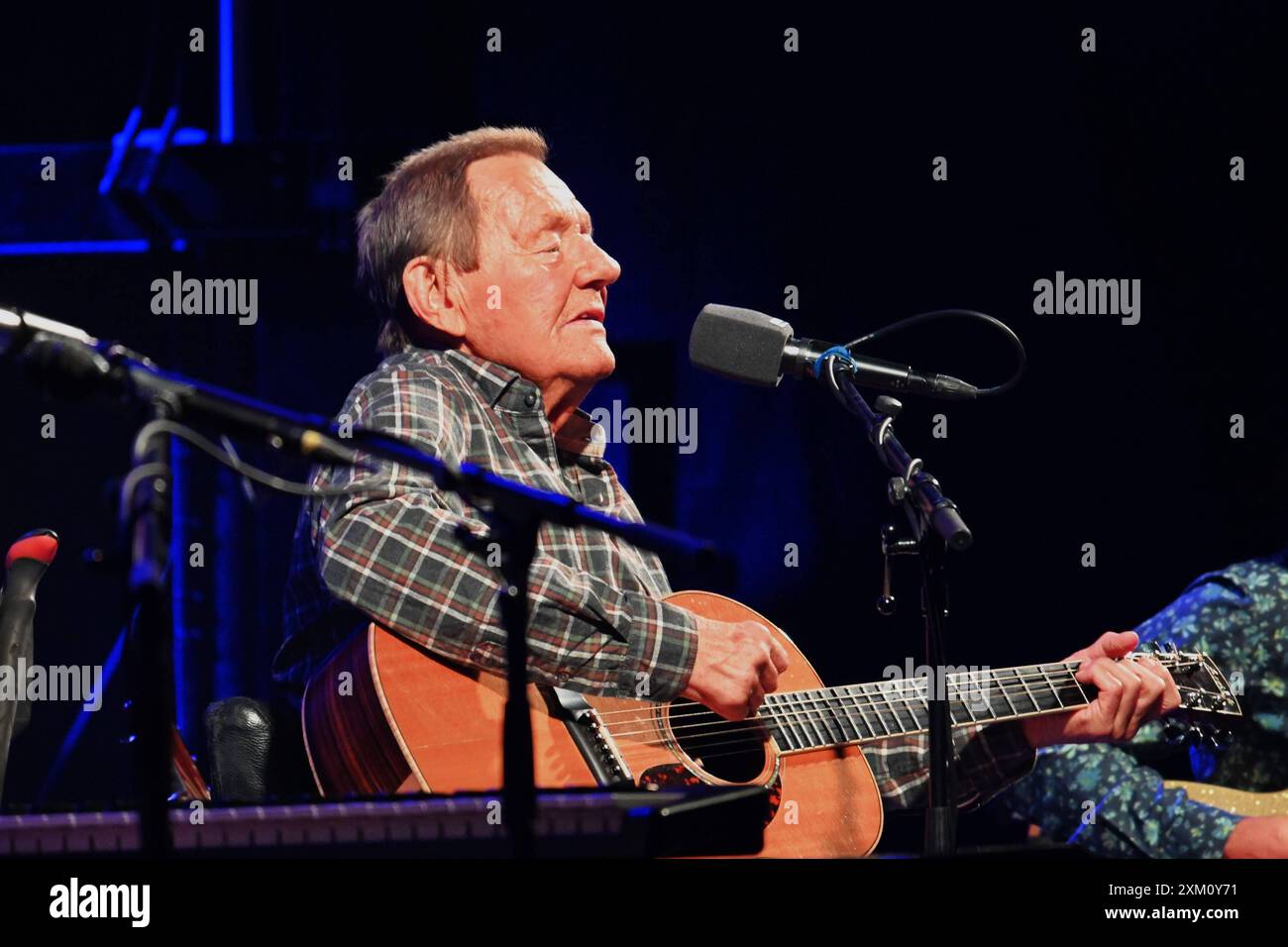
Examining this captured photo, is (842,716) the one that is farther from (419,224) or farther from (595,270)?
(419,224)

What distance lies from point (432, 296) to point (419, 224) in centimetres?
18

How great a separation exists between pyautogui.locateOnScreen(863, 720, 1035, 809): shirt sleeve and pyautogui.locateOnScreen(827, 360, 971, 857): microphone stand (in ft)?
1.89

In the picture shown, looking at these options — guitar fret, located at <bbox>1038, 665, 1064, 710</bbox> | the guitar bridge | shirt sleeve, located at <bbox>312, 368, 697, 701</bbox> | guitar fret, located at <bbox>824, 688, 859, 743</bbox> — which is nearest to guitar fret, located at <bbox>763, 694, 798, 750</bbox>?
guitar fret, located at <bbox>824, 688, 859, 743</bbox>

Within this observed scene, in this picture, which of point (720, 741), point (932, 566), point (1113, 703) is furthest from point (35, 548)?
point (1113, 703)

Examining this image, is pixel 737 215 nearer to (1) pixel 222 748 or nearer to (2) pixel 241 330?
(2) pixel 241 330

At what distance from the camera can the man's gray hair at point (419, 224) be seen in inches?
144

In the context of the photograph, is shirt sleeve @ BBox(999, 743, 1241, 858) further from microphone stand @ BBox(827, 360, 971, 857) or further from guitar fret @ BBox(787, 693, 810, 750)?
microphone stand @ BBox(827, 360, 971, 857)

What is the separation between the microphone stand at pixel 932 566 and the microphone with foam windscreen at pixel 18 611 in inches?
68.6

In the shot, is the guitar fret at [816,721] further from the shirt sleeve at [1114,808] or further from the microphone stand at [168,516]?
the microphone stand at [168,516]

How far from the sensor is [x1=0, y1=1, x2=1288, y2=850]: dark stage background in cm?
472

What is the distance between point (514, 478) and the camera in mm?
3361

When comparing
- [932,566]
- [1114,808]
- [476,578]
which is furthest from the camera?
[1114,808]

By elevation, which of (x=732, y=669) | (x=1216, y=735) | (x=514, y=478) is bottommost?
(x=1216, y=735)
